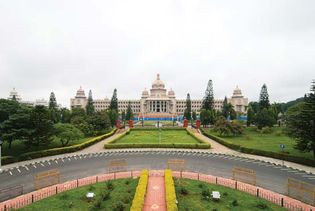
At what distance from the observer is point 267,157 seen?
1088 inches

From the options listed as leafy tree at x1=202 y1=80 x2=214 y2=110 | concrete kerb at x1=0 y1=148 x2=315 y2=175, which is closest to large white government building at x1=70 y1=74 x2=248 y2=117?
leafy tree at x1=202 y1=80 x2=214 y2=110

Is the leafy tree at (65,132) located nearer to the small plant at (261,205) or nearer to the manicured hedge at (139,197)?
the manicured hedge at (139,197)

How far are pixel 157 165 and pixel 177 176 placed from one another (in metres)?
4.50

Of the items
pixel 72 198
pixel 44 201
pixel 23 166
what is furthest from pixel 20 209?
pixel 23 166

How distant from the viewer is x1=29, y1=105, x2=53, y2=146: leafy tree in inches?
1142

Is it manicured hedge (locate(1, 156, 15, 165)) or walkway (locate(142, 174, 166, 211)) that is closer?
walkway (locate(142, 174, 166, 211))

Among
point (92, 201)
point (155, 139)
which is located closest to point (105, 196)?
point (92, 201)

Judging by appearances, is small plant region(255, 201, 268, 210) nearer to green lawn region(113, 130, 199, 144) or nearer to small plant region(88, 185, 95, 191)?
small plant region(88, 185, 95, 191)

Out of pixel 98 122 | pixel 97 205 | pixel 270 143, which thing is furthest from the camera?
pixel 98 122

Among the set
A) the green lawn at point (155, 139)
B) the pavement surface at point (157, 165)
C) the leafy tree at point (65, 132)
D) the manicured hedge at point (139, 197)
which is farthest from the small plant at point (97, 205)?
the green lawn at point (155, 139)

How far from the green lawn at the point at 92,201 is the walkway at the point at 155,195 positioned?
98 cm

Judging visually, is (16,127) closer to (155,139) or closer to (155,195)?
(155,195)

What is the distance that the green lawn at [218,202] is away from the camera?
1341cm

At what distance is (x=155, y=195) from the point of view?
14938 mm
